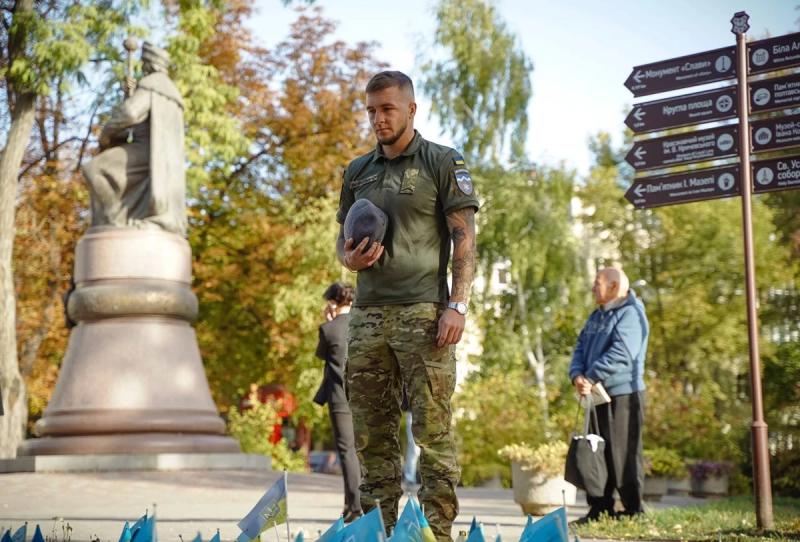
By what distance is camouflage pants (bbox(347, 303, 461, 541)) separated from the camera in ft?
15.1

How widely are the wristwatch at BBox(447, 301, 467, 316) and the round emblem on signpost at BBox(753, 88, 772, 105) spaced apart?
4859 mm

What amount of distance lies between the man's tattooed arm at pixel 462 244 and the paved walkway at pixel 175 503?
2.90 metres

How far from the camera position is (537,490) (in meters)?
10.2

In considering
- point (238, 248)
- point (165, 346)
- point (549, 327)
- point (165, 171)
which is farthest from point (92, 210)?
point (549, 327)

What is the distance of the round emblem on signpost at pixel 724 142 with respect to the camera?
28.3 feet

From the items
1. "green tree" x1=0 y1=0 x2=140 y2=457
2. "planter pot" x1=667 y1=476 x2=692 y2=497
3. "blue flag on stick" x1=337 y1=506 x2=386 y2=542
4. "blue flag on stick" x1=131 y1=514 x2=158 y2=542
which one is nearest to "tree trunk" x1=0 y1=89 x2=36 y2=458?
"green tree" x1=0 y1=0 x2=140 y2=457

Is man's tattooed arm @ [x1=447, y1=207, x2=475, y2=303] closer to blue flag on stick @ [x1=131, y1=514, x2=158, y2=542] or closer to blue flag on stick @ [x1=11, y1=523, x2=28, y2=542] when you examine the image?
blue flag on stick @ [x1=131, y1=514, x2=158, y2=542]

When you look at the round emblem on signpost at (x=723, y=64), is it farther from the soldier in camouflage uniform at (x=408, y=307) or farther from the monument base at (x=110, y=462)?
the monument base at (x=110, y=462)

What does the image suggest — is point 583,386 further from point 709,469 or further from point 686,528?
point 709,469

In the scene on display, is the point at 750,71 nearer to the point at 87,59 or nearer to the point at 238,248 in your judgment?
the point at 87,59

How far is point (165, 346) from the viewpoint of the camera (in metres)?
14.3

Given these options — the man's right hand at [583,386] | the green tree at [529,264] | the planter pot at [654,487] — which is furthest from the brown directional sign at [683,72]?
the green tree at [529,264]

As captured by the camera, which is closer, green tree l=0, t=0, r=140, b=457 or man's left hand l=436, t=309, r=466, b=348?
man's left hand l=436, t=309, r=466, b=348

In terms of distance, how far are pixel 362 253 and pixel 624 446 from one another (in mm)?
4587
